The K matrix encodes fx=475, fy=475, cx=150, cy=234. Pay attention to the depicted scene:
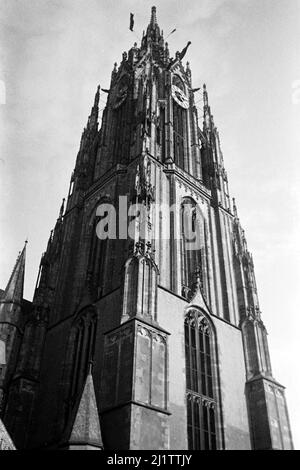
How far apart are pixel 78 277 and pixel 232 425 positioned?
12.3m

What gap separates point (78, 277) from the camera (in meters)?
28.9

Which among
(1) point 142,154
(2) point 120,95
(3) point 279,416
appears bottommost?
(3) point 279,416

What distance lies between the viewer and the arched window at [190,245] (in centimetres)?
2695

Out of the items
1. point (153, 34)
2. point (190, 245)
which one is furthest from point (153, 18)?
point (190, 245)

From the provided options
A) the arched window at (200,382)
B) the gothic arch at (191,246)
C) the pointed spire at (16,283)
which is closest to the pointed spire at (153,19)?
the gothic arch at (191,246)

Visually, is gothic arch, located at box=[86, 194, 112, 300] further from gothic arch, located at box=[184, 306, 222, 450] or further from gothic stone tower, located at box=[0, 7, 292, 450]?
gothic arch, located at box=[184, 306, 222, 450]

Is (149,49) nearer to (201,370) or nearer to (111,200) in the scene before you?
(111,200)

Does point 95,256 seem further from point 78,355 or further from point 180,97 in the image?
point 180,97

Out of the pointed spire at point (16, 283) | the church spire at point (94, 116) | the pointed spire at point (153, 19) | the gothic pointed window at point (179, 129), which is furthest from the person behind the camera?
the pointed spire at point (153, 19)

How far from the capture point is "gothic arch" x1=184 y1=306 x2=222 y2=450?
69.8ft

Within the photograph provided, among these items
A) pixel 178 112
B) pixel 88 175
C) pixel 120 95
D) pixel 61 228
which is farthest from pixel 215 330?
pixel 120 95

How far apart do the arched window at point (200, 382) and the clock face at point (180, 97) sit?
69.9ft

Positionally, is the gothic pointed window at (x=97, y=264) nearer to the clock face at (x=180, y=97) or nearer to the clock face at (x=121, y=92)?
the clock face at (x=121, y=92)

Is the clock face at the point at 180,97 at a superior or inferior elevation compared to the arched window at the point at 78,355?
superior
